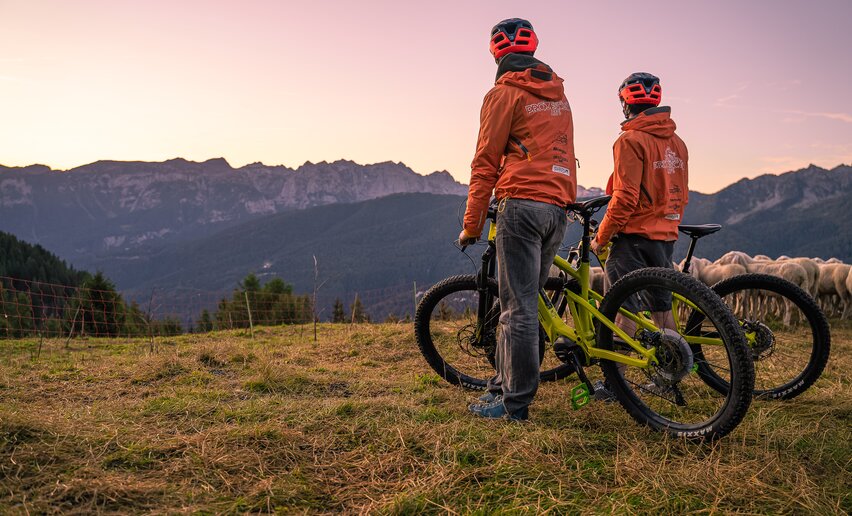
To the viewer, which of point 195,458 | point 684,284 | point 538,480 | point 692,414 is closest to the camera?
point 538,480

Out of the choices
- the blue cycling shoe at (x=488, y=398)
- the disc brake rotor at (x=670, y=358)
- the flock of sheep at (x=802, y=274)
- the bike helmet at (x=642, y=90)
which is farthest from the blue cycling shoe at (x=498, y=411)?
the flock of sheep at (x=802, y=274)

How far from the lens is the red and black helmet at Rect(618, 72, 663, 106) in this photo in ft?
15.4

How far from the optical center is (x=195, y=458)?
295 centimetres

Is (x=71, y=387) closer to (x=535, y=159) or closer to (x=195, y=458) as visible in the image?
(x=195, y=458)

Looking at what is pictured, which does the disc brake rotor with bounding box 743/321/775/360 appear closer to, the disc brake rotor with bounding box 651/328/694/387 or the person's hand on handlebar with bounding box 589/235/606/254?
the disc brake rotor with bounding box 651/328/694/387

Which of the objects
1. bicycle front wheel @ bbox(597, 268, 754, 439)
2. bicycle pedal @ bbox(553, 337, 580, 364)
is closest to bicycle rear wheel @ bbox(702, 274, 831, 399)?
bicycle front wheel @ bbox(597, 268, 754, 439)

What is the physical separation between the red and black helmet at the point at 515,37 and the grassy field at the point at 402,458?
2526mm

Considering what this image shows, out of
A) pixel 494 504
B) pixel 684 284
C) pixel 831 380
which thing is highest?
pixel 684 284

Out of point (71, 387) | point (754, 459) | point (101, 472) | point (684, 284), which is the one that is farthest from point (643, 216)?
point (71, 387)

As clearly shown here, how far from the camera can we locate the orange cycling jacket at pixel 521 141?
3.68 m

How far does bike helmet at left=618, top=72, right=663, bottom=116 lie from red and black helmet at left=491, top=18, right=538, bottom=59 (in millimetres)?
1338

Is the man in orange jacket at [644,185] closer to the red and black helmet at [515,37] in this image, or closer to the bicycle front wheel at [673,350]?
the bicycle front wheel at [673,350]

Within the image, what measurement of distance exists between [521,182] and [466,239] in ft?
1.76

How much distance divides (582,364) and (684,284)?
1.07 meters
